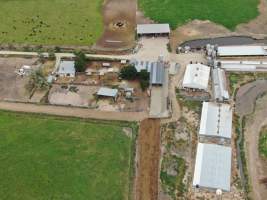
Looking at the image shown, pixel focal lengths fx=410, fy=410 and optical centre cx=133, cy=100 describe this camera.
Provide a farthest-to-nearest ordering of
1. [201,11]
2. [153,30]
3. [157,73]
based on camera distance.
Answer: [201,11]
[153,30]
[157,73]

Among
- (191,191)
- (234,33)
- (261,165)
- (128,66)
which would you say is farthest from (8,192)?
(234,33)

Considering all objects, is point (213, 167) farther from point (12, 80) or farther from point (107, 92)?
point (12, 80)

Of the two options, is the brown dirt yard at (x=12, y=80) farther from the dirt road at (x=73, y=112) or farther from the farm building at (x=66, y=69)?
the farm building at (x=66, y=69)

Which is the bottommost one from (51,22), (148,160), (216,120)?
(148,160)

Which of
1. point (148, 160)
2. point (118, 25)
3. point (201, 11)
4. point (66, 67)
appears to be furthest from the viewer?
point (201, 11)

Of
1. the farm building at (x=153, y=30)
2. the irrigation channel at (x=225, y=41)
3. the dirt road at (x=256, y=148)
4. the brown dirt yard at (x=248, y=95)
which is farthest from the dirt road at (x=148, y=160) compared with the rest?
the farm building at (x=153, y=30)

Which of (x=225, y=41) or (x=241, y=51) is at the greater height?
(x=225, y=41)

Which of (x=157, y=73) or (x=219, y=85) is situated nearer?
(x=219, y=85)

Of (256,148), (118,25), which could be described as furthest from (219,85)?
(118,25)
